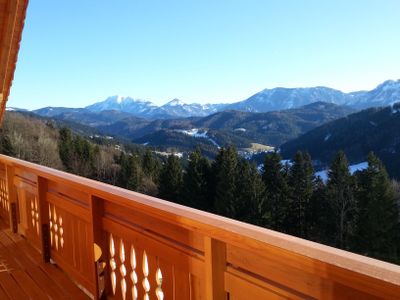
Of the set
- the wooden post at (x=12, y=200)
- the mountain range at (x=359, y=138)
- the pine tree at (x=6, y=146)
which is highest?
the wooden post at (x=12, y=200)

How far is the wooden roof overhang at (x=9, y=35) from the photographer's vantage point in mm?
3537

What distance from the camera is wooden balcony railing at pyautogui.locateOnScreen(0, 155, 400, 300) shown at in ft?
3.40

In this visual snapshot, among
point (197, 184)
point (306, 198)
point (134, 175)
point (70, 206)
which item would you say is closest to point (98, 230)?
point (70, 206)

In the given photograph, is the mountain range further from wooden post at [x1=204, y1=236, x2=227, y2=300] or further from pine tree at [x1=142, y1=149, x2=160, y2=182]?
wooden post at [x1=204, y1=236, x2=227, y2=300]

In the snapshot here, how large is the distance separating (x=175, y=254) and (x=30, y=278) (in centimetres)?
193

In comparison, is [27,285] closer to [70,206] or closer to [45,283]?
[45,283]

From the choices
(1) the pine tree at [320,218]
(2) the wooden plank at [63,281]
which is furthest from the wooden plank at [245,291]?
(1) the pine tree at [320,218]

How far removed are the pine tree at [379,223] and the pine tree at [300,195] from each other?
5.11 m


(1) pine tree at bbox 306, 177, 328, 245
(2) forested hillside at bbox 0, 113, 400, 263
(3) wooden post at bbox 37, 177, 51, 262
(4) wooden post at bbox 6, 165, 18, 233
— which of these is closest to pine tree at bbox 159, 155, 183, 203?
(2) forested hillside at bbox 0, 113, 400, 263

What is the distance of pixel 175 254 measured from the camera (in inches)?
65.9

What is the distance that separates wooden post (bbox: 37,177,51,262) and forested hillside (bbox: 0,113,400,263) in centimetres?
2665

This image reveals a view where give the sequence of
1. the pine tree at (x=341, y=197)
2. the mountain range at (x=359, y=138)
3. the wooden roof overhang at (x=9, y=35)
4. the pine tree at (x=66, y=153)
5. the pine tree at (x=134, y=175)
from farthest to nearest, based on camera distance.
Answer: the mountain range at (x=359, y=138)
the pine tree at (x=66, y=153)
the pine tree at (x=134, y=175)
the pine tree at (x=341, y=197)
the wooden roof overhang at (x=9, y=35)

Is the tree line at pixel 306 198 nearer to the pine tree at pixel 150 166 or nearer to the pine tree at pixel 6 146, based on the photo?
the pine tree at pixel 150 166

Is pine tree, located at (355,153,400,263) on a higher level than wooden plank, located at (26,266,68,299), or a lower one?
lower
